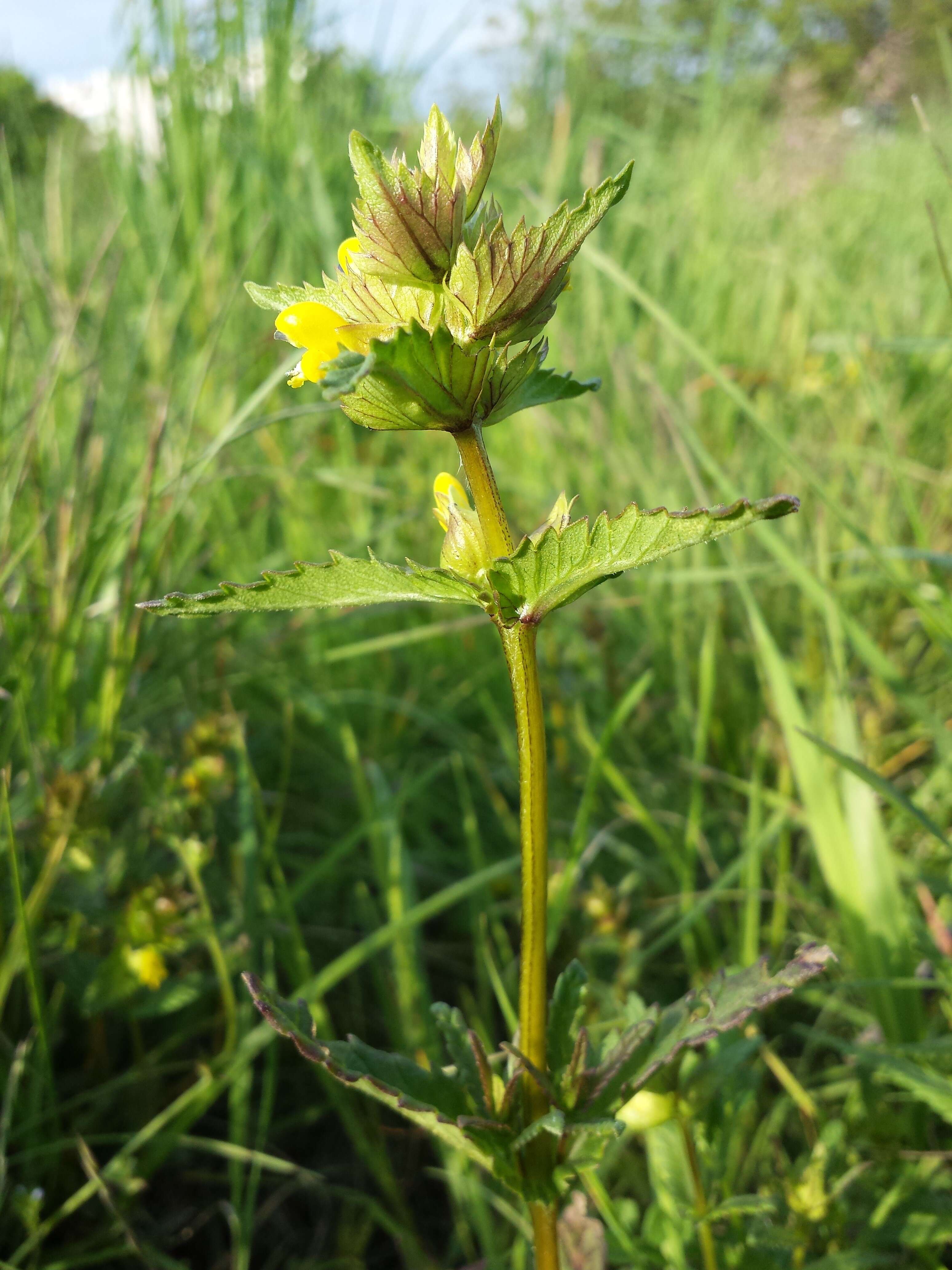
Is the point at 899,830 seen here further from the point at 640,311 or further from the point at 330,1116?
the point at 640,311

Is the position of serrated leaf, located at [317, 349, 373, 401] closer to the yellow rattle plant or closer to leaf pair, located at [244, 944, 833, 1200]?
the yellow rattle plant

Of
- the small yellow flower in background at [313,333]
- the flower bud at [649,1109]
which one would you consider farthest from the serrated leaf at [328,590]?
the flower bud at [649,1109]

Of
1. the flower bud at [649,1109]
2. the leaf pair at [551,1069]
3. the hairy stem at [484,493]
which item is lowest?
the flower bud at [649,1109]

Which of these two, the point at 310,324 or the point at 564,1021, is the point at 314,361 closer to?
the point at 310,324

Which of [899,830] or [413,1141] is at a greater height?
[899,830]

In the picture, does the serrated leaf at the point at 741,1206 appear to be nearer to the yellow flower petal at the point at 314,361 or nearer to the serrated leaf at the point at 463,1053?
the serrated leaf at the point at 463,1053

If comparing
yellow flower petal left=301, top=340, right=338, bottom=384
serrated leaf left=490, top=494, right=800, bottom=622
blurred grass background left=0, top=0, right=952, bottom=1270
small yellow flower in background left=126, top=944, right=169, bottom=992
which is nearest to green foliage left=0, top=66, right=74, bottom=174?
blurred grass background left=0, top=0, right=952, bottom=1270

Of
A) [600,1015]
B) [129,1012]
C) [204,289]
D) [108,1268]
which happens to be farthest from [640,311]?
[108,1268]
